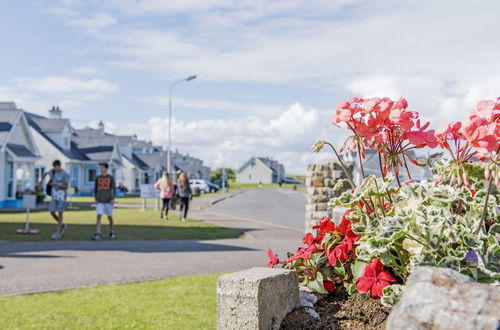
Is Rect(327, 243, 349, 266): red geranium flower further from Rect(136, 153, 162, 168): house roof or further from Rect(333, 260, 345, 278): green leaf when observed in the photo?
Rect(136, 153, 162, 168): house roof

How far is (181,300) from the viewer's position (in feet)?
26.3

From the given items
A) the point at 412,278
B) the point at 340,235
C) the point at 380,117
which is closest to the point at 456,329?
the point at 412,278

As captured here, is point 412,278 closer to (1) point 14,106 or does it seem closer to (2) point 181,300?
(2) point 181,300

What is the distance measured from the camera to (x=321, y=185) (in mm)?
11500

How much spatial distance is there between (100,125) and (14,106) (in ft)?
70.6

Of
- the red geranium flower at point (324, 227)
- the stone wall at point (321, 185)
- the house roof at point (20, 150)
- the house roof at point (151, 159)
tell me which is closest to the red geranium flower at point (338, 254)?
the red geranium flower at point (324, 227)

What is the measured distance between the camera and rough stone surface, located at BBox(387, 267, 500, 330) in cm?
148

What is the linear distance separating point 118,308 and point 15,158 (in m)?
28.3

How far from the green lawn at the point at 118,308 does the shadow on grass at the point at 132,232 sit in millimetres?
6423

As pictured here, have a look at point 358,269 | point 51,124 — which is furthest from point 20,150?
point 358,269

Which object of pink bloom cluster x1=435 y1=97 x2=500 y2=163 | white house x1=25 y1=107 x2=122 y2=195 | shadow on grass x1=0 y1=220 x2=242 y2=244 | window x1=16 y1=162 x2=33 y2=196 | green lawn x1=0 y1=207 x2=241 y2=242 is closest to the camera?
pink bloom cluster x1=435 y1=97 x2=500 y2=163

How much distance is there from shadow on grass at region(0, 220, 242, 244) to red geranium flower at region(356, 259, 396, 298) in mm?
12953

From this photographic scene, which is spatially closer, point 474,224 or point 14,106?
point 474,224

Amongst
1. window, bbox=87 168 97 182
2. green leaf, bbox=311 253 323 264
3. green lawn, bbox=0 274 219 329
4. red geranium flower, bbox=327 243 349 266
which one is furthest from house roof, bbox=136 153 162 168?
red geranium flower, bbox=327 243 349 266
